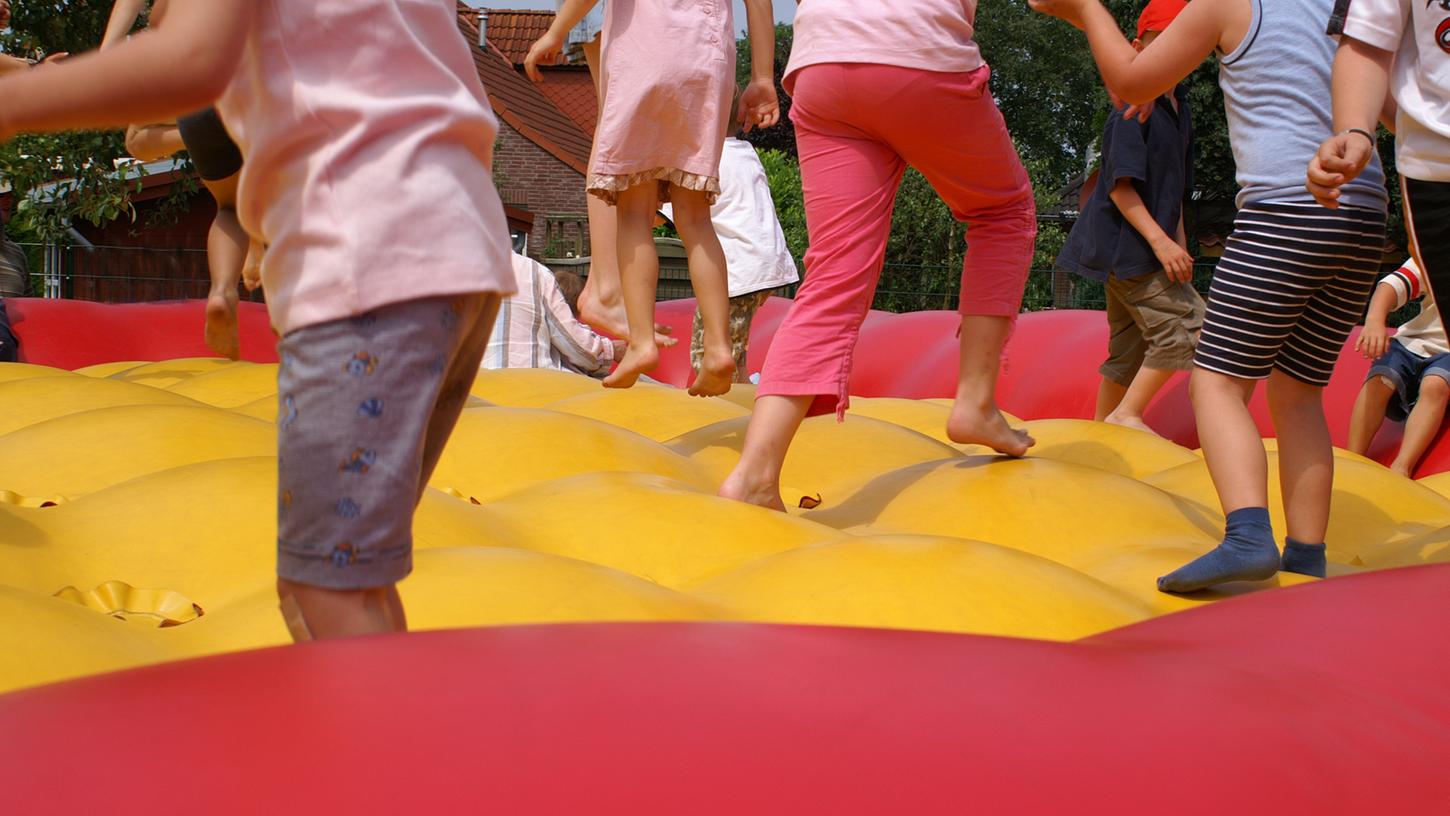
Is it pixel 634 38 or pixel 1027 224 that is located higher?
pixel 634 38

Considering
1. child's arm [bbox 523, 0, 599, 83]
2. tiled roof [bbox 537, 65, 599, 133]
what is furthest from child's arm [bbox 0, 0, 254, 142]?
tiled roof [bbox 537, 65, 599, 133]

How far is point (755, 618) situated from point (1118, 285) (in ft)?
9.59

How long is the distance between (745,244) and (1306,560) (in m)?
2.80

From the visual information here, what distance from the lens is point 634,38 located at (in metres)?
3.34

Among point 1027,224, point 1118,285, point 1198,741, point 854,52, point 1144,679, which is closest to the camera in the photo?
point 1198,741

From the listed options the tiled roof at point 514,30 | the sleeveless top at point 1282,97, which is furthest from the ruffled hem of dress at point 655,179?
the tiled roof at point 514,30

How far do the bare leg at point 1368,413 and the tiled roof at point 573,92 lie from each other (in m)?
31.2

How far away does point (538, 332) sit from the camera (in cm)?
558

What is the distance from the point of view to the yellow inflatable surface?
1.70 meters

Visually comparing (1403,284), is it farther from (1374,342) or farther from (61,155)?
(61,155)

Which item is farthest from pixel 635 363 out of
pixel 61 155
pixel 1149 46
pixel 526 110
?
pixel 526 110

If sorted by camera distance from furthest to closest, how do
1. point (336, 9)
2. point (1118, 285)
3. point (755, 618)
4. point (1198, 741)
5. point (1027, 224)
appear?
point (1118, 285) → point (1027, 224) → point (755, 618) → point (336, 9) → point (1198, 741)

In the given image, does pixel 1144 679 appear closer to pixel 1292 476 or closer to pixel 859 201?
pixel 1292 476

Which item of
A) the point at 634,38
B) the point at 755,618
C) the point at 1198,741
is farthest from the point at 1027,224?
the point at 1198,741
